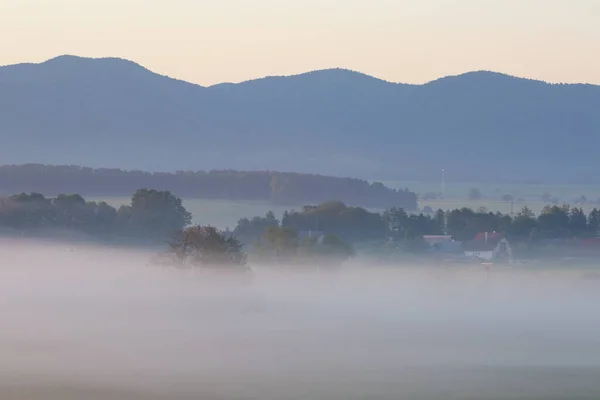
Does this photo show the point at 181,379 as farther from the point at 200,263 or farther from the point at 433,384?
the point at 200,263

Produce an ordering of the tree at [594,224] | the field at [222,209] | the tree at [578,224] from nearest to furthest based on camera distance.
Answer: the field at [222,209]
the tree at [578,224]
the tree at [594,224]

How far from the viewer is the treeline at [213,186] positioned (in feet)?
292

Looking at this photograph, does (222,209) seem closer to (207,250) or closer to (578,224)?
(578,224)

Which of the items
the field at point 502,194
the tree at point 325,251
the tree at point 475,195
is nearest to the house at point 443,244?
the tree at point 325,251

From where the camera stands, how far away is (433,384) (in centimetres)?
3095

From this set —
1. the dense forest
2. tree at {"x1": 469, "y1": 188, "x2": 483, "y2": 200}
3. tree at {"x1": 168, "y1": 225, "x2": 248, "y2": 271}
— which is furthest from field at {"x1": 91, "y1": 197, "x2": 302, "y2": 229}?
tree at {"x1": 469, "y1": 188, "x2": 483, "y2": 200}

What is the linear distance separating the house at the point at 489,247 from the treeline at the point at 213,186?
35.7 ft

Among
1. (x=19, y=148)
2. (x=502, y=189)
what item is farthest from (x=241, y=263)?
(x=19, y=148)

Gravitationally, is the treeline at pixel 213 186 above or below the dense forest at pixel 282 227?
above

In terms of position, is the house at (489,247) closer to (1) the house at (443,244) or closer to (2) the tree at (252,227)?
(1) the house at (443,244)

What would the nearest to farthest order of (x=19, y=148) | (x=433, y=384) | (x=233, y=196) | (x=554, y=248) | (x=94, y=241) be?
1. (x=433, y=384)
2. (x=94, y=241)
3. (x=554, y=248)
4. (x=233, y=196)
5. (x=19, y=148)

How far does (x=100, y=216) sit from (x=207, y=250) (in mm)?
21773

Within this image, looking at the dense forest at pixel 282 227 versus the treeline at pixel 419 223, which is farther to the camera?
the treeline at pixel 419 223

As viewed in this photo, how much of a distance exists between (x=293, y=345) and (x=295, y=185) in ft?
202
